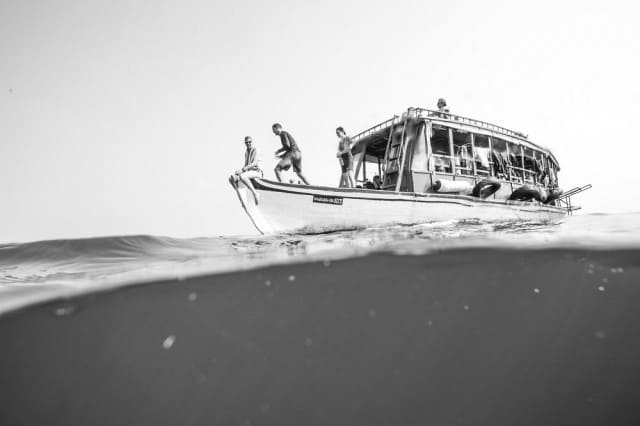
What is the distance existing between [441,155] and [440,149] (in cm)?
188

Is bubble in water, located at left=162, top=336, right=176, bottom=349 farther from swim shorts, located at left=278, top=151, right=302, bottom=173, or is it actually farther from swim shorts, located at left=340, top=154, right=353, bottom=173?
swim shorts, located at left=340, top=154, right=353, bottom=173

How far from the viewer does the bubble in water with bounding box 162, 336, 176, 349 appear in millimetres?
5752

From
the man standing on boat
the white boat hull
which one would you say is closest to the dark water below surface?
the white boat hull

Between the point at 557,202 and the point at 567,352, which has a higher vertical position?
the point at 557,202

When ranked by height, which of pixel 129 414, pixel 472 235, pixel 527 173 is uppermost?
pixel 527 173

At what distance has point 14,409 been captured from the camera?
508cm

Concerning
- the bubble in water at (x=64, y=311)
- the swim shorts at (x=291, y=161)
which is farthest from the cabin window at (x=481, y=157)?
the bubble in water at (x=64, y=311)

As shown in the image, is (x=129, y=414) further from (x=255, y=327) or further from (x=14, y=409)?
(x=255, y=327)

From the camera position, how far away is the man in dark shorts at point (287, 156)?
33.1 ft

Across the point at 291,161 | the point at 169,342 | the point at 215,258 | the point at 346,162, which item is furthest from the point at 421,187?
the point at 169,342

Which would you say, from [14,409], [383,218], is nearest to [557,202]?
[383,218]

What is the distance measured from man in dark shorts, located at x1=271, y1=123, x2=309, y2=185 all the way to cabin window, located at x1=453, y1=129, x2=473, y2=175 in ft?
17.3

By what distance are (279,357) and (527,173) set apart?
13183 mm

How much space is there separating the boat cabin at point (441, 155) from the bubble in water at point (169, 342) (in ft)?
24.1
